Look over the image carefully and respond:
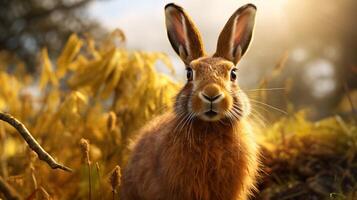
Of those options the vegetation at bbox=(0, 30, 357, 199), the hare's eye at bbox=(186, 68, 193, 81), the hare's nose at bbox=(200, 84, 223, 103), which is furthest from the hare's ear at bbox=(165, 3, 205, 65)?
the vegetation at bbox=(0, 30, 357, 199)

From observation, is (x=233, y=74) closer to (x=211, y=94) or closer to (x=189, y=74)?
(x=189, y=74)

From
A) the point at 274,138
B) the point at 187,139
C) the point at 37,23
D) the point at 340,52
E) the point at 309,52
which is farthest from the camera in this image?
the point at 37,23

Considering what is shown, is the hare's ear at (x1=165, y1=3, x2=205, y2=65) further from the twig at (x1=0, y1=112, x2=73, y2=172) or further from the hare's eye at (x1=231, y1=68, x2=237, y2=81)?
the twig at (x1=0, y1=112, x2=73, y2=172)

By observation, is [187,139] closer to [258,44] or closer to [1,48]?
[258,44]

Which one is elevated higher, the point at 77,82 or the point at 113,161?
the point at 77,82

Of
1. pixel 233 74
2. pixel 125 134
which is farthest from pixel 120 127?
pixel 233 74

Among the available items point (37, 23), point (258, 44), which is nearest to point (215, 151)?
point (258, 44)

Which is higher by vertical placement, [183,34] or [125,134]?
[183,34]

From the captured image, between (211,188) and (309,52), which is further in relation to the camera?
(309,52)
